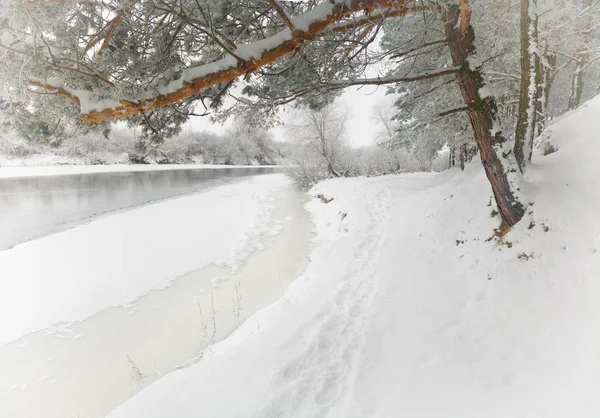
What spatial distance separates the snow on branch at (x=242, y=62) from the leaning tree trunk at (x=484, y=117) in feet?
5.02

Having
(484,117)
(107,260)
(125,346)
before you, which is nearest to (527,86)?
(484,117)

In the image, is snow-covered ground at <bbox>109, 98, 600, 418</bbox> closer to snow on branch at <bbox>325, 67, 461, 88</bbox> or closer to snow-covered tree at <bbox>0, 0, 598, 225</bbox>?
snow-covered tree at <bbox>0, 0, 598, 225</bbox>

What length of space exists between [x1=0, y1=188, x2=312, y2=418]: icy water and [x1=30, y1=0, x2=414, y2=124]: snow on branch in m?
3.39

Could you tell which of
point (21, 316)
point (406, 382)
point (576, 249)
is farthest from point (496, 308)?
point (21, 316)

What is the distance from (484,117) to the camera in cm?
407

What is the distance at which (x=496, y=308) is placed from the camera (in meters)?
3.41

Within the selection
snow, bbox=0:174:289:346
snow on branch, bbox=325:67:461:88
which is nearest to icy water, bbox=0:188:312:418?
snow, bbox=0:174:289:346

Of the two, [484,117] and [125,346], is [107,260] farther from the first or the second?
[484,117]

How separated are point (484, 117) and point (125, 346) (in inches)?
266

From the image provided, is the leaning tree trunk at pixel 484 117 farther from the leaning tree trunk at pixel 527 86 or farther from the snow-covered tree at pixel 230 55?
the leaning tree trunk at pixel 527 86

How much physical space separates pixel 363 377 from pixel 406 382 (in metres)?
0.43

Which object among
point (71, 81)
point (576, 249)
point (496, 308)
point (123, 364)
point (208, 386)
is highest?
point (71, 81)

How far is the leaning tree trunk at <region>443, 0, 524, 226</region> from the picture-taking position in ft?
13.1

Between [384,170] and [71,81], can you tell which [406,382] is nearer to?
[71,81]
